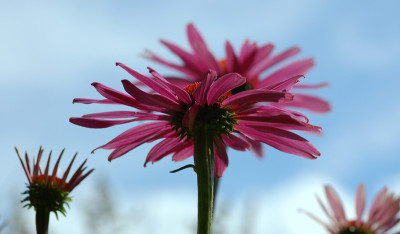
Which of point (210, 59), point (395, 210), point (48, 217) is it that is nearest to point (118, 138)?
point (48, 217)

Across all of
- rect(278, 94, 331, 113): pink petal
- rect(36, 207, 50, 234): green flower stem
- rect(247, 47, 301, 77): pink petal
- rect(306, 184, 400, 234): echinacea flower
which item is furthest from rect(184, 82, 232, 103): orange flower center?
rect(278, 94, 331, 113): pink petal

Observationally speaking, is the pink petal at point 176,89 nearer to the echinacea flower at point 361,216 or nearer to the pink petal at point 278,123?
the pink petal at point 278,123

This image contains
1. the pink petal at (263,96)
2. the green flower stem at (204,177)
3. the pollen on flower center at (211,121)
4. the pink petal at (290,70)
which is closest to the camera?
the green flower stem at (204,177)

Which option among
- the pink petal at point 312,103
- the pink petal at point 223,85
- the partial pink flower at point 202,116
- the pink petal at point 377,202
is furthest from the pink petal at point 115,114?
the pink petal at point 312,103

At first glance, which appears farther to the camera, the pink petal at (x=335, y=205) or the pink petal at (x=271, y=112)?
the pink petal at (x=335, y=205)

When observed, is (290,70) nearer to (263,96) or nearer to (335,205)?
(335,205)

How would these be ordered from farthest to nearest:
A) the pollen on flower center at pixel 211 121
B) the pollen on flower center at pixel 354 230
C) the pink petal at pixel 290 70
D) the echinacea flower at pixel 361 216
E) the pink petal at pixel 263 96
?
the pink petal at pixel 290 70 → the pollen on flower center at pixel 354 230 → the echinacea flower at pixel 361 216 → the pollen on flower center at pixel 211 121 → the pink petal at pixel 263 96

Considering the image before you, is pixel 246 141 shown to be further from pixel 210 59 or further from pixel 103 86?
pixel 210 59

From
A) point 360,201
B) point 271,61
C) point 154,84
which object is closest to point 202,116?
point 154,84
